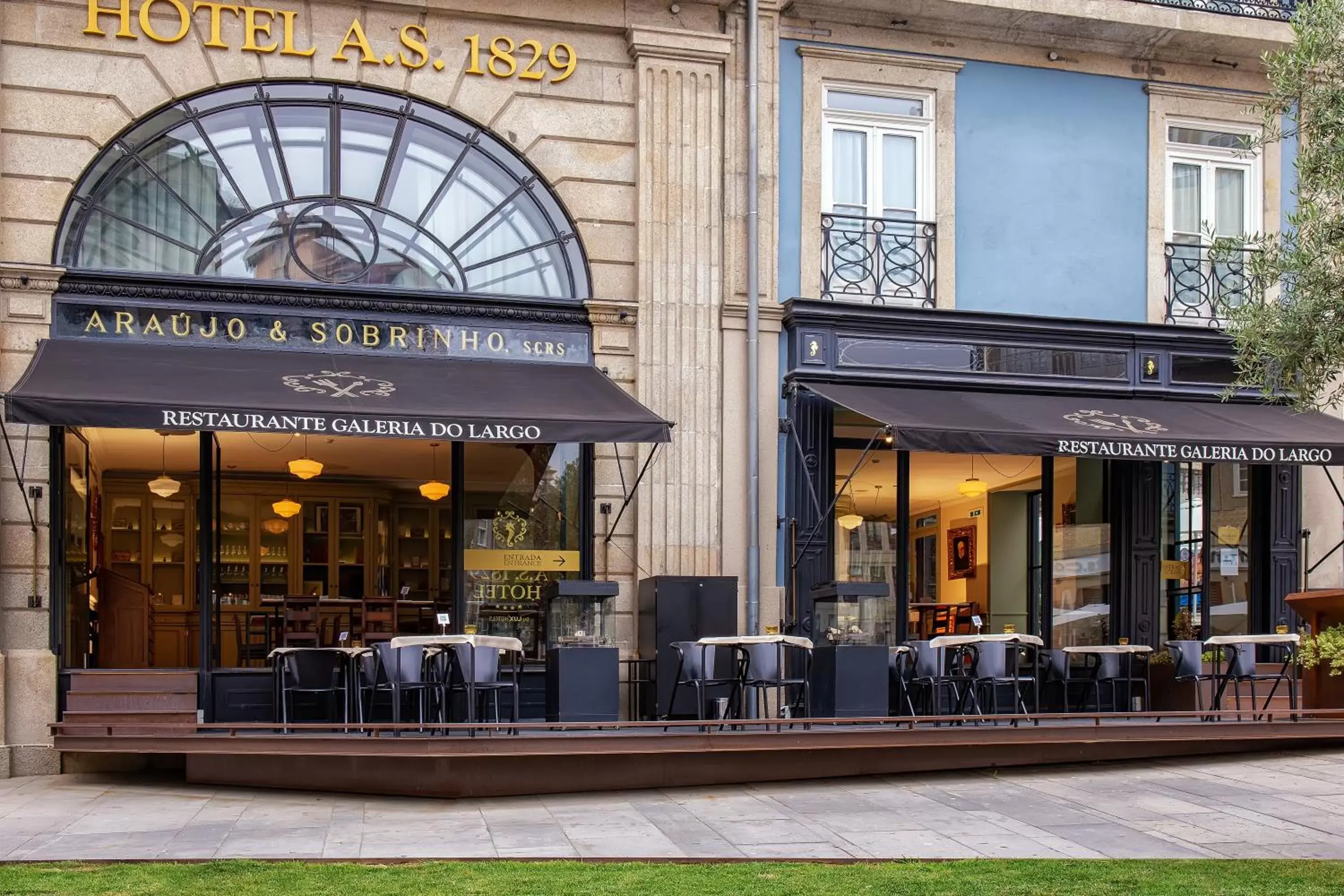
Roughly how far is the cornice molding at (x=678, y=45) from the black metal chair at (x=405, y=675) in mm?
5956

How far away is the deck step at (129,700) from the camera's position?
40.1 ft

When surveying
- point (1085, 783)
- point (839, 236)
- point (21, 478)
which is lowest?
point (1085, 783)

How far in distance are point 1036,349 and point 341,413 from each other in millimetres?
6842

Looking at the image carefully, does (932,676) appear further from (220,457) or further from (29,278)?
(29,278)

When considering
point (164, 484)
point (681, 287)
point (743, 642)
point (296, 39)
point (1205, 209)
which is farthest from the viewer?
point (1205, 209)

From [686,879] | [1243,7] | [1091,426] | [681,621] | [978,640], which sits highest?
[1243,7]

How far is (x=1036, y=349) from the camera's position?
48.3ft

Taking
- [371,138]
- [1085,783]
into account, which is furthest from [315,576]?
[1085,783]

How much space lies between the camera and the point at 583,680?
1181cm

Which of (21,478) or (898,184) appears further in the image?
(898,184)

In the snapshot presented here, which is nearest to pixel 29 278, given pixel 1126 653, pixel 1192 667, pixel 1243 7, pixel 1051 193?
pixel 1051 193

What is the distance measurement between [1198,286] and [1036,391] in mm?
2308

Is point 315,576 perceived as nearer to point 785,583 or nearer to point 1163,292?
point 785,583

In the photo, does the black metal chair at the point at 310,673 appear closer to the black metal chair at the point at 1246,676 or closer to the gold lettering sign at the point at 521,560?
the gold lettering sign at the point at 521,560
